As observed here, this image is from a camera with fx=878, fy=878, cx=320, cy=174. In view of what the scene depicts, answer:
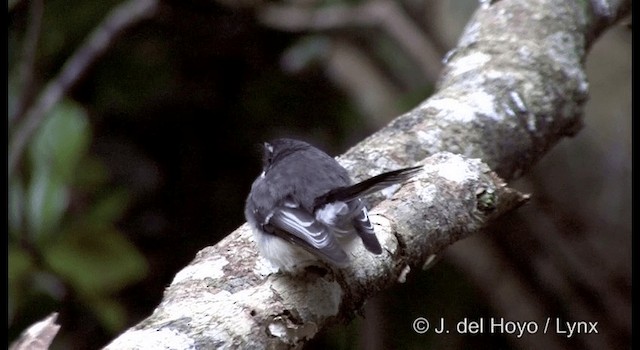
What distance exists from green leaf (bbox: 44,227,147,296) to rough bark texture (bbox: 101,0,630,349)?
3.53ft

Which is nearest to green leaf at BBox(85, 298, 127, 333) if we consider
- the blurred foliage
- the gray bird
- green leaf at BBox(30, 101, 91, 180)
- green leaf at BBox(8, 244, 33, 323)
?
the blurred foliage

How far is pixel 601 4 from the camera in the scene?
2553mm

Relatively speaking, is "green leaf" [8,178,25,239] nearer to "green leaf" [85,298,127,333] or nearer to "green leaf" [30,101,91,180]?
"green leaf" [30,101,91,180]

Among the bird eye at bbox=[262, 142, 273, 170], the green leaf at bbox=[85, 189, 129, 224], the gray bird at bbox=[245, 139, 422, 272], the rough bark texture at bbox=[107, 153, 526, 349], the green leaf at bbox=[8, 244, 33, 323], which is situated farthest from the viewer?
the green leaf at bbox=[85, 189, 129, 224]

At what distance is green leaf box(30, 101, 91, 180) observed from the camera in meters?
2.75

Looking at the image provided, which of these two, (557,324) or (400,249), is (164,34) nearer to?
(557,324)

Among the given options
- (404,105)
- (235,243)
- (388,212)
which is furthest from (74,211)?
(388,212)

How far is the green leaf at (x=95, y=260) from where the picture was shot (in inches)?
105

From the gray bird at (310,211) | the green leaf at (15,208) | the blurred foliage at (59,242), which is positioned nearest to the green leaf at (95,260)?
the blurred foliage at (59,242)

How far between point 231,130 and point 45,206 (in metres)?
1.04

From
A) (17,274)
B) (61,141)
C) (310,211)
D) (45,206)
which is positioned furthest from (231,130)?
(310,211)

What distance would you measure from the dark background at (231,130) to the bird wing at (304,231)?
146cm

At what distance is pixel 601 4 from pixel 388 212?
1256 mm

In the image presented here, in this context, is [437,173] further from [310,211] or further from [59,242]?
[59,242]
